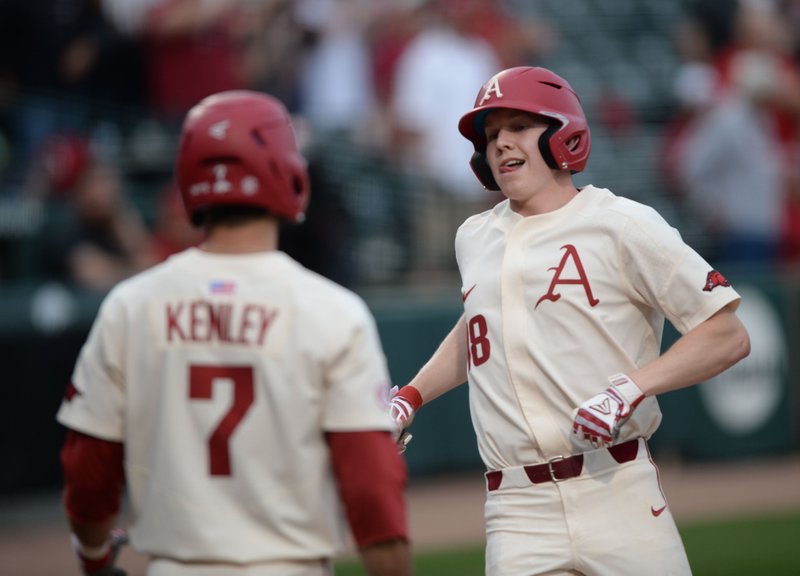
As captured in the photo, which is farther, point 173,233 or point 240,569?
point 173,233

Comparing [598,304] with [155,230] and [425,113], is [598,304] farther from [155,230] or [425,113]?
[425,113]

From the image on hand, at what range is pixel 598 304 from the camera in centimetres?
432

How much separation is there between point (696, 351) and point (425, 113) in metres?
7.86

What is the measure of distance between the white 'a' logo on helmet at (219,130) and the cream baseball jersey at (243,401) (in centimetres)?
30

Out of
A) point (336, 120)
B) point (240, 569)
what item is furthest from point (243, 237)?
point (336, 120)

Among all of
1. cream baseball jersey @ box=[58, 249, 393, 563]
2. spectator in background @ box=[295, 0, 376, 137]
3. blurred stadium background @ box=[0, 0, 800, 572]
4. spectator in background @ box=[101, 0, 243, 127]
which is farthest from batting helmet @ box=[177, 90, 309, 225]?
spectator in background @ box=[295, 0, 376, 137]

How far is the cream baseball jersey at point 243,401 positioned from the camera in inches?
126

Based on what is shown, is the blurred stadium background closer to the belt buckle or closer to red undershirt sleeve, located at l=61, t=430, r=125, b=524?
the belt buckle

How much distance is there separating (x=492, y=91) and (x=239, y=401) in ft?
5.38

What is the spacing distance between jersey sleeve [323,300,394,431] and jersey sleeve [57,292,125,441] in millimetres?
522

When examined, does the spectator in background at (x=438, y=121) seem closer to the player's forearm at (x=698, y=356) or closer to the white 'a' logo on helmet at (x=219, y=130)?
the player's forearm at (x=698, y=356)

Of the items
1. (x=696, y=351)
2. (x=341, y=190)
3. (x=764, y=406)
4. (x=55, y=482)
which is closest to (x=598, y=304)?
(x=696, y=351)

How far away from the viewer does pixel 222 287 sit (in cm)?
329

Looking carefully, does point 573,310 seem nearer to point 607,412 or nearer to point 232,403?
point 607,412
